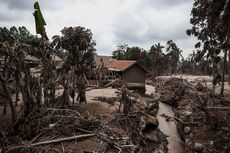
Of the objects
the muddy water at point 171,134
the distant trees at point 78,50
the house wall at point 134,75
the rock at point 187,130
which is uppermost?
the distant trees at point 78,50

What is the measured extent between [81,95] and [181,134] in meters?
7.09

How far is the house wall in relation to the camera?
30.9 metres

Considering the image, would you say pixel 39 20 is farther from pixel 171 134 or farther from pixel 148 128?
pixel 171 134

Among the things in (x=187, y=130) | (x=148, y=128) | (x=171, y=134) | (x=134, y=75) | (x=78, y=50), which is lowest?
(x=171, y=134)

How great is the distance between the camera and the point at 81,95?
1717cm

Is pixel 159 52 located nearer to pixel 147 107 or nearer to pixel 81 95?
pixel 147 107

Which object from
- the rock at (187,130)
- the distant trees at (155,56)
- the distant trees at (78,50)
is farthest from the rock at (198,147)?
the distant trees at (155,56)

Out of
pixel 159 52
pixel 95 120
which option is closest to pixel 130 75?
pixel 95 120

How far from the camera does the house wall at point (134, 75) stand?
30906 mm

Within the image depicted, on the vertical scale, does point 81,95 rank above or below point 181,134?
above

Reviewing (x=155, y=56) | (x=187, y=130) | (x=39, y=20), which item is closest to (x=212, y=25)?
(x=187, y=130)

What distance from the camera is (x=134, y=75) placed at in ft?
102

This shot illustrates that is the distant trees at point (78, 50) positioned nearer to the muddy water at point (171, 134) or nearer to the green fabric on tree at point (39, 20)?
the green fabric on tree at point (39, 20)

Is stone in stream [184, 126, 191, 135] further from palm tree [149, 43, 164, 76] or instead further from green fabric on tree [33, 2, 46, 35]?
palm tree [149, 43, 164, 76]
